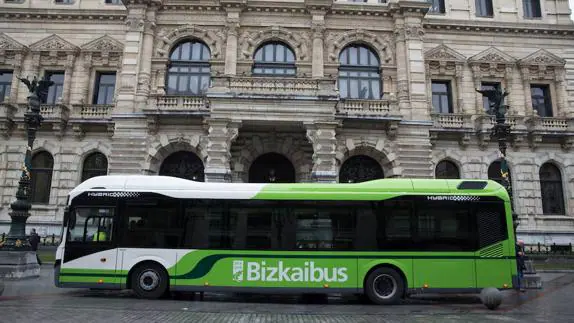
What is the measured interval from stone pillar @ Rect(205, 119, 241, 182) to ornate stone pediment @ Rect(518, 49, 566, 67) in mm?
19652

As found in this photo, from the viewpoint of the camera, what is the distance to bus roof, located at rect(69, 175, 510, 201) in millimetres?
11266

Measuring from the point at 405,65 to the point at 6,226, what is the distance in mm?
25368

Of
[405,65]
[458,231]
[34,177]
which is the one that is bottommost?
[458,231]

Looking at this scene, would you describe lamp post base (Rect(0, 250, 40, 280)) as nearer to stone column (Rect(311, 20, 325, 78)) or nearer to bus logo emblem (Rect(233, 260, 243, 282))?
bus logo emblem (Rect(233, 260, 243, 282))

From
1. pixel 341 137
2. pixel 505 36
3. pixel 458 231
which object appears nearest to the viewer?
pixel 458 231

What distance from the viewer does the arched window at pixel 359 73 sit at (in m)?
24.4

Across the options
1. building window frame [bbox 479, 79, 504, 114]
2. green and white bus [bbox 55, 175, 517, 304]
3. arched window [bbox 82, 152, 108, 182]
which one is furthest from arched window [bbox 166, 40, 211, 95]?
building window frame [bbox 479, 79, 504, 114]

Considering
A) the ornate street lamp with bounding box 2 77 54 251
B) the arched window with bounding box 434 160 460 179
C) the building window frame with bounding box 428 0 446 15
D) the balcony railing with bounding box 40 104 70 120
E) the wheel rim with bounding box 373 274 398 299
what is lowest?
the wheel rim with bounding box 373 274 398 299

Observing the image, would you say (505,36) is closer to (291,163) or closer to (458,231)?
(291,163)

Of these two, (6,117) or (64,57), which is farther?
(64,57)

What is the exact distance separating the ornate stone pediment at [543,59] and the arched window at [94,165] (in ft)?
89.1

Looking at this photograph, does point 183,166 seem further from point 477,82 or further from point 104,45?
point 477,82

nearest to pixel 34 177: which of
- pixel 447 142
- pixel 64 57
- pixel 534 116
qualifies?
pixel 64 57

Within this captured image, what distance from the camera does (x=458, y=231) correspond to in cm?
1112
